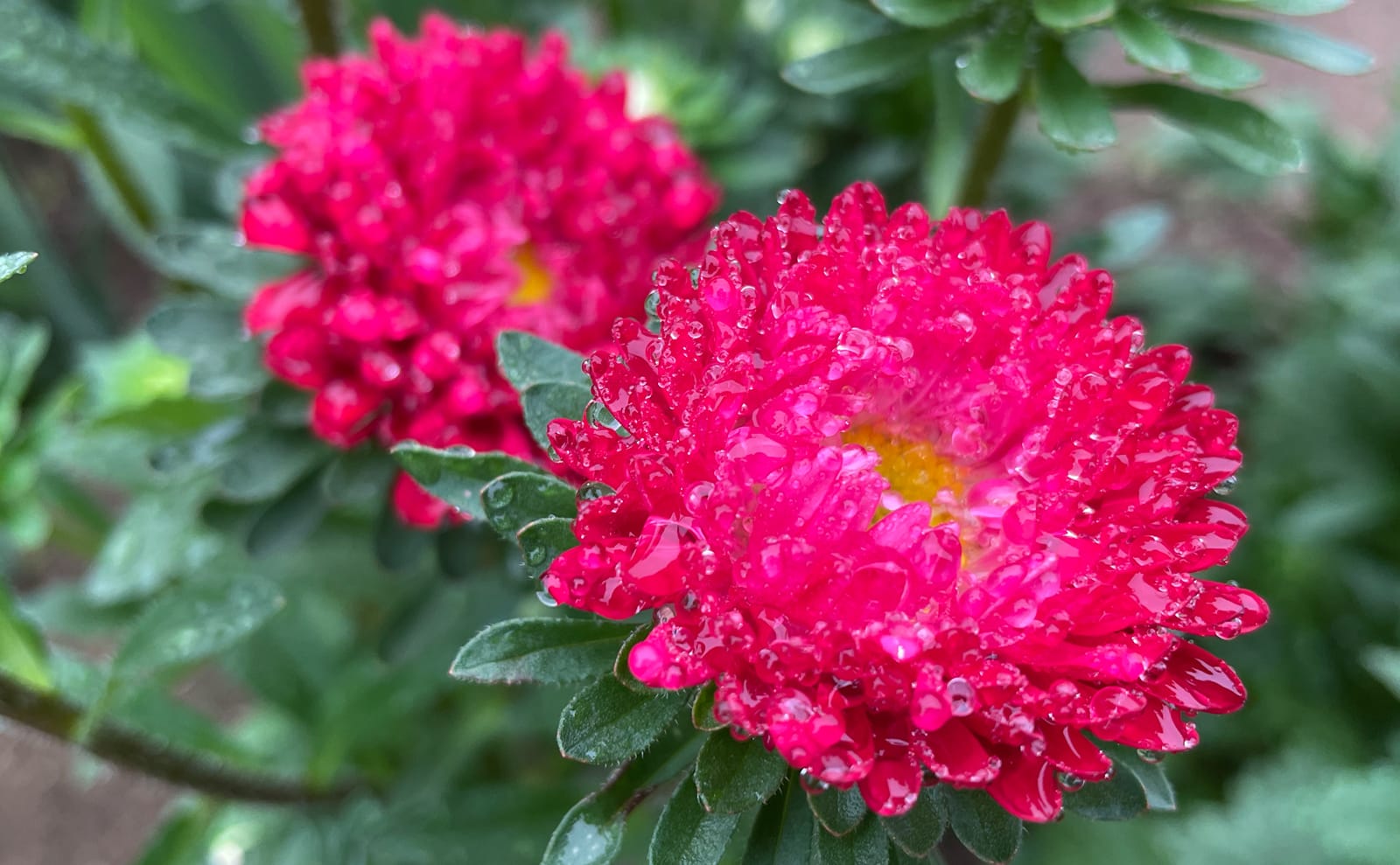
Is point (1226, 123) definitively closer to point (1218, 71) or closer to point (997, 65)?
point (1218, 71)

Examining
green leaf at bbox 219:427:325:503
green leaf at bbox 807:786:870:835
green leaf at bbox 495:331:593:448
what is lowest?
green leaf at bbox 807:786:870:835

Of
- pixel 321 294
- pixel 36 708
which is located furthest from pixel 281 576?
pixel 321 294

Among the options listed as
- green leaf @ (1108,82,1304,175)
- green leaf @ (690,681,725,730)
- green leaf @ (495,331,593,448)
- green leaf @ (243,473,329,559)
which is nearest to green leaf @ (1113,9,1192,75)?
green leaf @ (1108,82,1304,175)

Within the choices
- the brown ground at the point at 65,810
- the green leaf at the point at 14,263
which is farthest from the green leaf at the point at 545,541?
the brown ground at the point at 65,810

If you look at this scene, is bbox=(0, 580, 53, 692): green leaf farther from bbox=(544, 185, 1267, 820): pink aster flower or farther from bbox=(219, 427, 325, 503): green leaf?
bbox=(544, 185, 1267, 820): pink aster flower

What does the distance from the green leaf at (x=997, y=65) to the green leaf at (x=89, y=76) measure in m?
1.21

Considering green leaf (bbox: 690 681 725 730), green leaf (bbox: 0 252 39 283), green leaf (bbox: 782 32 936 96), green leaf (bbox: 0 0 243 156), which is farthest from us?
green leaf (bbox: 0 0 243 156)

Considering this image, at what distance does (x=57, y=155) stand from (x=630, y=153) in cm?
288

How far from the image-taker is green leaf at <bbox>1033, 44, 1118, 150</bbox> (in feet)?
3.45

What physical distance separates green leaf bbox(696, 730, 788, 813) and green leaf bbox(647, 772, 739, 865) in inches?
0.6

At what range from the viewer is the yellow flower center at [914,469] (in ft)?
3.13

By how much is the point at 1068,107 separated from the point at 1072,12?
99 millimetres

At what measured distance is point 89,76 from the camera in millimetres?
1529

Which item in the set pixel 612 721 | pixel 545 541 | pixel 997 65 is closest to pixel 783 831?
pixel 612 721
